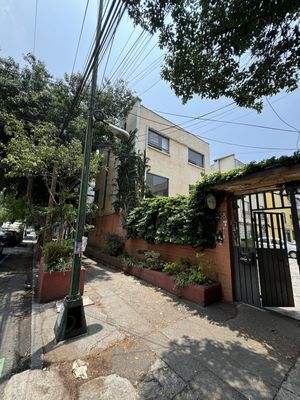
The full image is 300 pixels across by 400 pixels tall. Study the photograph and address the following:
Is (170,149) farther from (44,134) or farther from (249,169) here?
(249,169)

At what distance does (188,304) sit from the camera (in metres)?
5.34

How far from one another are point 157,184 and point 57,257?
309 inches

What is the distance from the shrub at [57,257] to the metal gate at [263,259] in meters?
5.09

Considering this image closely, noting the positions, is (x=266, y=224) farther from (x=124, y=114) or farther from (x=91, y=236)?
(x=91, y=236)

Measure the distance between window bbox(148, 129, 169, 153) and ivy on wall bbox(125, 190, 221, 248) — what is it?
17.9 feet

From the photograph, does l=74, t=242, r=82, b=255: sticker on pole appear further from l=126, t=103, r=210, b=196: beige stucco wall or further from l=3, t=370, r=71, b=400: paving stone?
l=126, t=103, r=210, b=196: beige stucco wall

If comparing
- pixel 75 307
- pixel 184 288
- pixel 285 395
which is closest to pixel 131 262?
pixel 184 288

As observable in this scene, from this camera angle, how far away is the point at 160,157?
1314 centimetres

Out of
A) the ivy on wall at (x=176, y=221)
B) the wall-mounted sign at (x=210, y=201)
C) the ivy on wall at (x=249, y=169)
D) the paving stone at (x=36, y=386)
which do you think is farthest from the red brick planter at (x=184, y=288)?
the paving stone at (x=36, y=386)

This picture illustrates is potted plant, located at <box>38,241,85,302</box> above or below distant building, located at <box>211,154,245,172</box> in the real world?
below

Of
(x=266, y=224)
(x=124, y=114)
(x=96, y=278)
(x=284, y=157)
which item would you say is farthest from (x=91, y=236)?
(x=284, y=157)

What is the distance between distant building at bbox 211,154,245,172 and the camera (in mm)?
20531

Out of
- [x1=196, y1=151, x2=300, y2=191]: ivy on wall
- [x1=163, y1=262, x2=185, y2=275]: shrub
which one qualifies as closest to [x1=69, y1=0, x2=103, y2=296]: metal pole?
[x1=196, y1=151, x2=300, y2=191]: ivy on wall

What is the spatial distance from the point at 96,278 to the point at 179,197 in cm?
465
